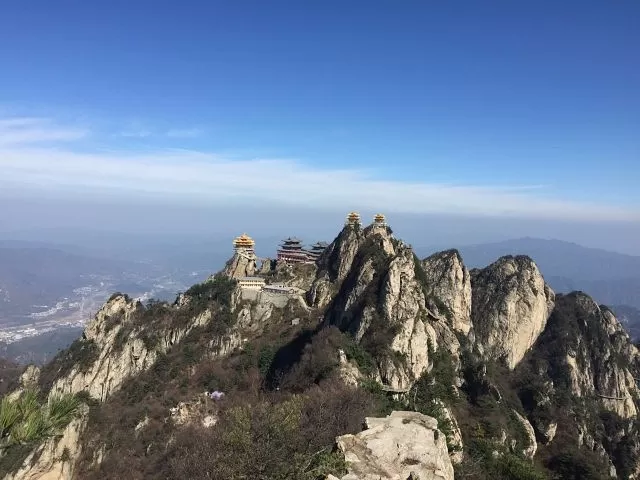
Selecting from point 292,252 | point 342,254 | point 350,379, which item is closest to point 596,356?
point 342,254

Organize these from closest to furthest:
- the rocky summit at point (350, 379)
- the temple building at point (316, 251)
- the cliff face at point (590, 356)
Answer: the rocky summit at point (350, 379)
the cliff face at point (590, 356)
the temple building at point (316, 251)

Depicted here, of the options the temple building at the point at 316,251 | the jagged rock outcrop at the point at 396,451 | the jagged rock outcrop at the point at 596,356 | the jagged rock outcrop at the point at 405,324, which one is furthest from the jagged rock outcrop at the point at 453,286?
the jagged rock outcrop at the point at 396,451

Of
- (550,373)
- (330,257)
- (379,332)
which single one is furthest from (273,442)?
(550,373)

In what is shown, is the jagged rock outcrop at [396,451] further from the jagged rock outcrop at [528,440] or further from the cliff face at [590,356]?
the cliff face at [590,356]

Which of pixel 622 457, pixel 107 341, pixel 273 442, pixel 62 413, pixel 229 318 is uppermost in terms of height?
pixel 62 413

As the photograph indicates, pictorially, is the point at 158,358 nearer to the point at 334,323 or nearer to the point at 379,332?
the point at 334,323
